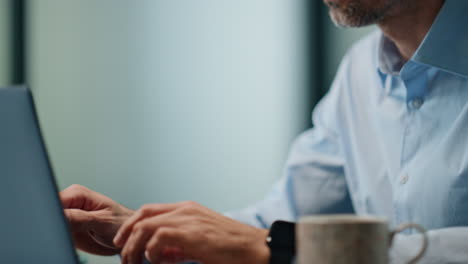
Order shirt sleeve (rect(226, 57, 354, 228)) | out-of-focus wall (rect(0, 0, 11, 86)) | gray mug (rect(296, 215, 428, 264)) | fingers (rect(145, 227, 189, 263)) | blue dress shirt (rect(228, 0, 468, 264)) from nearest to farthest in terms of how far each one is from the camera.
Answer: gray mug (rect(296, 215, 428, 264))
fingers (rect(145, 227, 189, 263))
blue dress shirt (rect(228, 0, 468, 264))
shirt sleeve (rect(226, 57, 354, 228))
out-of-focus wall (rect(0, 0, 11, 86))

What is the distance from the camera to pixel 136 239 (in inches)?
24.8

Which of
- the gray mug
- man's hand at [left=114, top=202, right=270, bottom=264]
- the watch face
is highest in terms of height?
the gray mug

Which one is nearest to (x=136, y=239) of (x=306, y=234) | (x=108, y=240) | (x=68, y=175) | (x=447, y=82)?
(x=108, y=240)

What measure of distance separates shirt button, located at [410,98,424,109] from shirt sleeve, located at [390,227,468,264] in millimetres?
344

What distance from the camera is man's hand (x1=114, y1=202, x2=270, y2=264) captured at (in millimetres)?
626

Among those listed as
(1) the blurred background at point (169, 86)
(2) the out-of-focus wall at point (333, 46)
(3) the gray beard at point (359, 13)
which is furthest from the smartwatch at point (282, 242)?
(2) the out-of-focus wall at point (333, 46)

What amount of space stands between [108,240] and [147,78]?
1.69 meters

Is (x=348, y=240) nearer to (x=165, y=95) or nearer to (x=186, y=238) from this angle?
(x=186, y=238)

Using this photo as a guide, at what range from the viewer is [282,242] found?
0.67 metres

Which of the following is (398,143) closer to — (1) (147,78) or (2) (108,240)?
(2) (108,240)

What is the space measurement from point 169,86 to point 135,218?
178 cm

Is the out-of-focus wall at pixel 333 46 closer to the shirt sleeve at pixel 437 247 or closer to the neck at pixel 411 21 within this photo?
the neck at pixel 411 21

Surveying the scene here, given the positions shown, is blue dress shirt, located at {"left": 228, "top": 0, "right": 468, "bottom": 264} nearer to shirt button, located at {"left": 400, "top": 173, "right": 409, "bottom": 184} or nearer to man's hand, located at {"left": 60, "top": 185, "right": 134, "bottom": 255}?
shirt button, located at {"left": 400, "top": 173, "right": 409, "bottom": 184}

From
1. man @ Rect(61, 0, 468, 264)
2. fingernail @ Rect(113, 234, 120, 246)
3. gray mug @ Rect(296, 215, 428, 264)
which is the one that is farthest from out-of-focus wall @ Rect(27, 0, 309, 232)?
gray mug @ Rect(296, 215, 428, 264)
